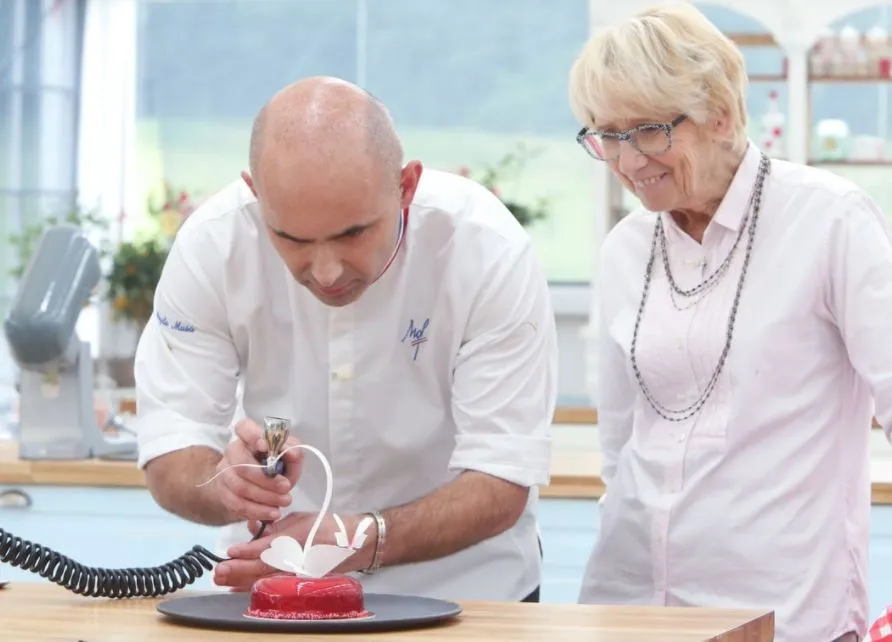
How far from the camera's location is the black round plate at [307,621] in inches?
52.2

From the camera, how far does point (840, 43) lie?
17.2ft

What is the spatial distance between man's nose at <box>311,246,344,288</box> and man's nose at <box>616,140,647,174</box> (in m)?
0.40

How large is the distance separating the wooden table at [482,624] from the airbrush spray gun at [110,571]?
0.05 ft

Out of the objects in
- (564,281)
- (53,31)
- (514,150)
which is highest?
(53,31)

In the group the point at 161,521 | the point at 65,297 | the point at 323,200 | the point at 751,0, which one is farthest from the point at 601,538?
the point at 751,0

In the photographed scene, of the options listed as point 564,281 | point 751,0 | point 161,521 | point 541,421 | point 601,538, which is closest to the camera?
point 541,421

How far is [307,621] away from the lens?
134 cm

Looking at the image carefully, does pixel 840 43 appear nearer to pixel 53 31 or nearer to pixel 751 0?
pixel 751 0

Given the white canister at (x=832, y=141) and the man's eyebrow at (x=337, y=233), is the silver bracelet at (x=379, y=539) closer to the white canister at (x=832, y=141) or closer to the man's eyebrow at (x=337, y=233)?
the man's eyebrow at (x=337, y=233)

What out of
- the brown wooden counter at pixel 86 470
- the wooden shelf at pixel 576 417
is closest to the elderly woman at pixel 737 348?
the brown wooden counter at pixel 86 470

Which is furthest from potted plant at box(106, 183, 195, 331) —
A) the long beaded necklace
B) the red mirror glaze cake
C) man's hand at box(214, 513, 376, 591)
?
the red mirror glaze cake

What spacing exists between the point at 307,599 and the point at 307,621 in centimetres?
3

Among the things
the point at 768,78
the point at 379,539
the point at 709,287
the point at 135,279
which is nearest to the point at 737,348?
the point at 709,287

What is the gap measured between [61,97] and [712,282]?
5.01 m
